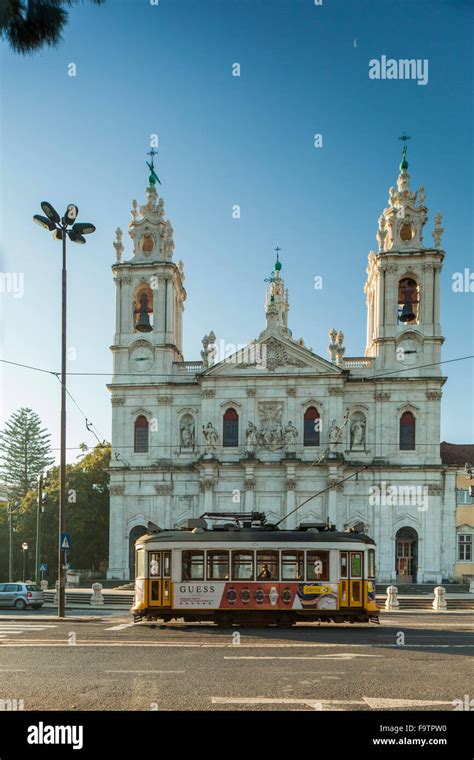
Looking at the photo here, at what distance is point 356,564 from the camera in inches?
874

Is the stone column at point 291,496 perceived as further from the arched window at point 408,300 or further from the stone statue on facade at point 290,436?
the arched window at point 408,300

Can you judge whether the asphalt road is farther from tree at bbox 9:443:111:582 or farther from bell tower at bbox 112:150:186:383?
tree at bbox 9:443:111:582

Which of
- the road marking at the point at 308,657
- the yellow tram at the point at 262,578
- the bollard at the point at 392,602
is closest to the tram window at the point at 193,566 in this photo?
the yellow tram at the point at 262,578

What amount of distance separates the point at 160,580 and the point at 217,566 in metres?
1.66

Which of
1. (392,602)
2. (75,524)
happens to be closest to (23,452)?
(75,524)

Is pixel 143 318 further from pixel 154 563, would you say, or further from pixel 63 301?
pixel 154 563

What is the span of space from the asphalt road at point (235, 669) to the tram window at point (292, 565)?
160 cm

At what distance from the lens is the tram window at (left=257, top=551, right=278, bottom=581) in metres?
22.0

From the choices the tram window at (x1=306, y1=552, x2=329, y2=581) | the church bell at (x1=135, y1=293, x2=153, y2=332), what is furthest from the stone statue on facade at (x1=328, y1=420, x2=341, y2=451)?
the tram window at (x1=306, y1=552, x2=329, y2=581)

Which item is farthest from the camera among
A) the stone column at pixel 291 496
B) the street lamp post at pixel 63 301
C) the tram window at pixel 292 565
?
the stone column at pixel 291 496

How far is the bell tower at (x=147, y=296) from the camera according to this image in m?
53.1
